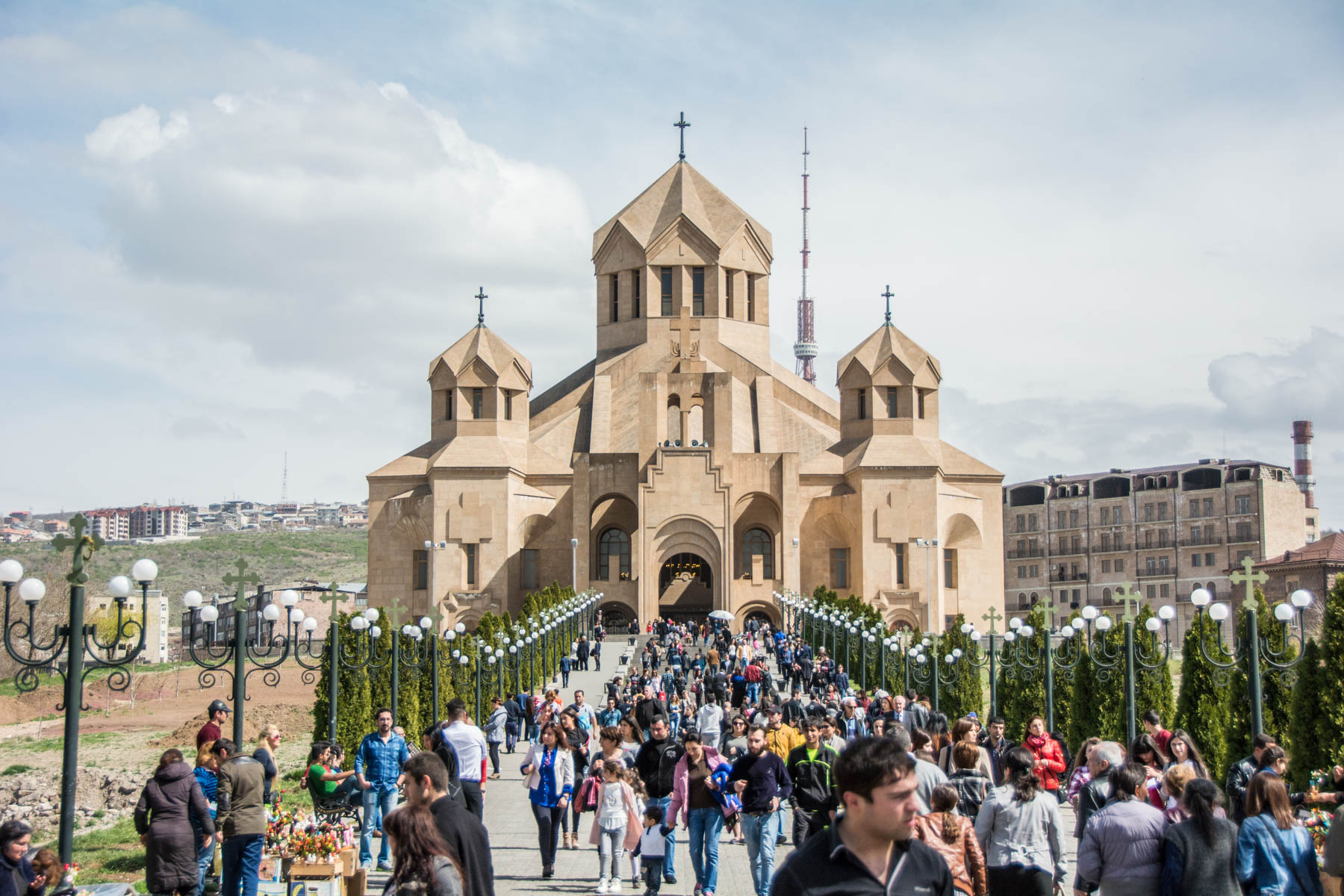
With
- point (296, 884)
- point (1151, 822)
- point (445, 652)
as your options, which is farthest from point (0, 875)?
point (445, 652)

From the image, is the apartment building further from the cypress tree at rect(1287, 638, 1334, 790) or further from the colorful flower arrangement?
the colorful flower arrangement

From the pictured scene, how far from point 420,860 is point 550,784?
6.12m

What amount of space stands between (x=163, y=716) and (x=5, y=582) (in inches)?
1304

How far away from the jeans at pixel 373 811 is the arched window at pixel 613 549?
3425 cm

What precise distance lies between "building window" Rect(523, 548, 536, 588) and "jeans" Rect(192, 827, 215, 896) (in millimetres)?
34290

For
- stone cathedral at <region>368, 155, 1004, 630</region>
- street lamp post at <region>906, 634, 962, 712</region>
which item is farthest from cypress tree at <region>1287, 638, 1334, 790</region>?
stone cathedral at <region>368, 155, 1004, 630</region>

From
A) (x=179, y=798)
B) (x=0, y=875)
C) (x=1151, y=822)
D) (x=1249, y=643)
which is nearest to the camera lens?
(x=1151, y=822)

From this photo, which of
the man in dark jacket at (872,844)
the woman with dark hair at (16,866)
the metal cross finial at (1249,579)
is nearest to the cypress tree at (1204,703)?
the metal cross finial at (1249,579)

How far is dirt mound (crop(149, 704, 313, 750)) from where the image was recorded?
31.9m

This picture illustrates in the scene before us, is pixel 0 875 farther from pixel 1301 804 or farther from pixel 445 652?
pixel 445 652

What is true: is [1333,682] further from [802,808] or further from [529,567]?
[529,567]

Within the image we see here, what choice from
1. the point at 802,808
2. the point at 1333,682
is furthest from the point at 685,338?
the point at 802,808

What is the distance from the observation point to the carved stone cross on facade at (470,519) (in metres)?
43.0

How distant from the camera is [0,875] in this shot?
732cm
